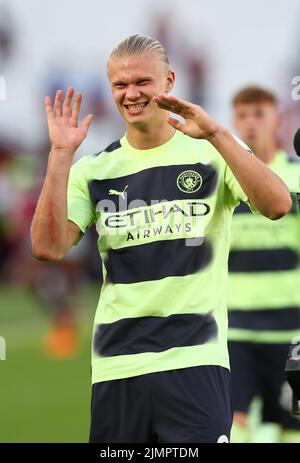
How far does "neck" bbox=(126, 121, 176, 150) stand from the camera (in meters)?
5.60

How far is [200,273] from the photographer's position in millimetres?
5453

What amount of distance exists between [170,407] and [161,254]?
66 cm

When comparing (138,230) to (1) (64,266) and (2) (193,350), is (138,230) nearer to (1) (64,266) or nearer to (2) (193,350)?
(2) (193,350)

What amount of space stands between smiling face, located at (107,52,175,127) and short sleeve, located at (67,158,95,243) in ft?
1.20

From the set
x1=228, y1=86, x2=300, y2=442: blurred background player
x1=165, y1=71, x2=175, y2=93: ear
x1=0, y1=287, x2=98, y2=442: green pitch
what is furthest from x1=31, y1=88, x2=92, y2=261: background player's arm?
x1=0, y1=287, x2=98, y2=442: green pitch

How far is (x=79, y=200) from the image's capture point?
18.6ft

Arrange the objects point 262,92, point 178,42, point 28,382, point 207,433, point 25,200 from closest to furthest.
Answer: point 207,433, point 262,92, point 28,382, point 25,200, point 178,42

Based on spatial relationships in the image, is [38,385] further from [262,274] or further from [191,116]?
[191,116]

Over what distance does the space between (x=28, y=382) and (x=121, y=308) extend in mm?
9307

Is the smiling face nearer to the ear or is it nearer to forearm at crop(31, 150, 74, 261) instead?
the ear

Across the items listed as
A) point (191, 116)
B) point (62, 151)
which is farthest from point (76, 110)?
point (191, 116)

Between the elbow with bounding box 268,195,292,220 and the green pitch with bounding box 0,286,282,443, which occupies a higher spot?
the green pitch with bounding box 0,286,282,443

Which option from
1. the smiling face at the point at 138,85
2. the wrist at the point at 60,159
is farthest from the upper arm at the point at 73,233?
the smiling face at the point at 138,85

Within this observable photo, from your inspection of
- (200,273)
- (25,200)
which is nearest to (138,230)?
(200,273)
